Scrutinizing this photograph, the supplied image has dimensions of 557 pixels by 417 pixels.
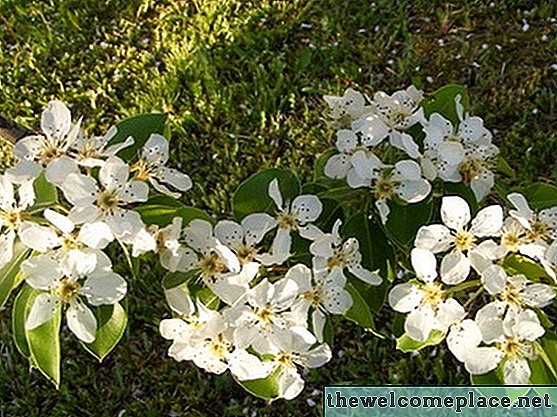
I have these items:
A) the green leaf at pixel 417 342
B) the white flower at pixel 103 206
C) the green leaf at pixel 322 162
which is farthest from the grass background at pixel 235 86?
the white flower at pixel 103 206

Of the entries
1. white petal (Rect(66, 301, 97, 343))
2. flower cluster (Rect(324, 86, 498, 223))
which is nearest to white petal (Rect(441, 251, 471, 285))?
flower cluster (Rect(324, 86, 498, 223))

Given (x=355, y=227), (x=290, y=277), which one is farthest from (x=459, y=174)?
(x=290, y=277)

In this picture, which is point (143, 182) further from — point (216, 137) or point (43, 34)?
point (43, 34)

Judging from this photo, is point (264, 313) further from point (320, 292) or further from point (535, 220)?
point (535, 220)

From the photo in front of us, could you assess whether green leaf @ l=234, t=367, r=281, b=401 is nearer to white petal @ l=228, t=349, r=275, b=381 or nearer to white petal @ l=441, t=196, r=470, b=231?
white petal @ l=228, t=349, r=275, b=381

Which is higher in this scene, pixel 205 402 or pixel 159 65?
pixel 159 65

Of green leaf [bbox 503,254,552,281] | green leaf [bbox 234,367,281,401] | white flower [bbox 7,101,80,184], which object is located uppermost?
white flower [bbox 7,101,80,184]
